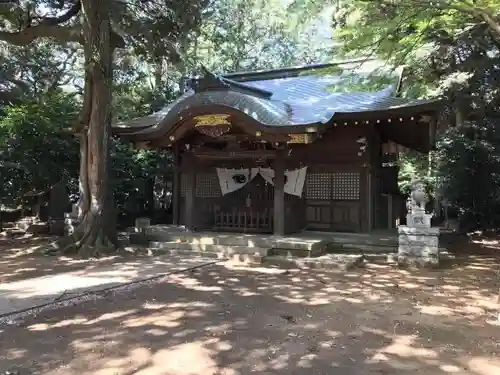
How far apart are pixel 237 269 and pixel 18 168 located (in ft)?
25.9

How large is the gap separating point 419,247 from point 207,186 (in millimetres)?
6165

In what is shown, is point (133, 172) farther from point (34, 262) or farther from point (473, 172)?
point (473, 172)

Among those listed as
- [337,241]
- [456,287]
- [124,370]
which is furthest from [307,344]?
[337,241]

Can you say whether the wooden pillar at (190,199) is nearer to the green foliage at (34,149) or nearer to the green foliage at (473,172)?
the green foliage at (34,149)

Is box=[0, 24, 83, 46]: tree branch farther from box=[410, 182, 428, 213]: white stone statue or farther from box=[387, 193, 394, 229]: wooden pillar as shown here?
box=[387, 193, 394, 229]: wooden pillar

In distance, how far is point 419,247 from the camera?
30.6 feet

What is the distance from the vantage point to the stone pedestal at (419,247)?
30.2ft

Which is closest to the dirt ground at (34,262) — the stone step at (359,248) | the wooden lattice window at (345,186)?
the stone step at (359,248)

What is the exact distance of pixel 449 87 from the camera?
1538cm

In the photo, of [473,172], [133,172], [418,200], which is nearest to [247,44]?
[133,172]

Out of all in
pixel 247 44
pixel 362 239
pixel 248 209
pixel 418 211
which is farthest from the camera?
pixel 247 44

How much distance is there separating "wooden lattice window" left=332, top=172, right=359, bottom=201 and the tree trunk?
577 cm

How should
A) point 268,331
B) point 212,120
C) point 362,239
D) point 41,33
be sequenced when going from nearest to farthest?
point 268,331 → point 212,120 → point 362,239 → point 41,33

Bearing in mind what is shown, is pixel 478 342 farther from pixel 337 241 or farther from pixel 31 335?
pixel 337 241
